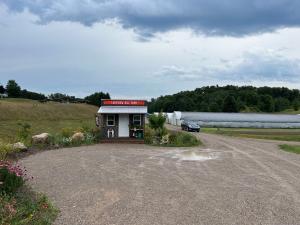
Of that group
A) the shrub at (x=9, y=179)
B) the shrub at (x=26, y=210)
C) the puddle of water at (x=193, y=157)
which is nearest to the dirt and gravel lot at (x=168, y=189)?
the puddle of water at (x=193, y=157)

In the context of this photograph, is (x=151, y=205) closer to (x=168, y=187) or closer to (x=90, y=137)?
(x=168, y=187)

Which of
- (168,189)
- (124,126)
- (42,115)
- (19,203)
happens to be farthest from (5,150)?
(42,115)

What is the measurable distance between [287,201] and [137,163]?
29.8 feet

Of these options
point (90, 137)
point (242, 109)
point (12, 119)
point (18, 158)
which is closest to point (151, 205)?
point (18, 158)

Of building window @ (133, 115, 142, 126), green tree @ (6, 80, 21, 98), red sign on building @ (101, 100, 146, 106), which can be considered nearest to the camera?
building window @ (133, 115, 142, 126)

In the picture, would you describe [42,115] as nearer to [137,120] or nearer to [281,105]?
[137,120]

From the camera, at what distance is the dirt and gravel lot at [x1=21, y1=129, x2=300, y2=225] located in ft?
30.8

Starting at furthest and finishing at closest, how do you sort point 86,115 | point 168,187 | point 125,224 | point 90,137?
point 86,115 < point 90,137 < point 168,187 < point 125,224

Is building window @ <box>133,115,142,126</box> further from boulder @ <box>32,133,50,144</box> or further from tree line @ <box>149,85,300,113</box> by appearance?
tree line @ <box>149,85,300,113</box>

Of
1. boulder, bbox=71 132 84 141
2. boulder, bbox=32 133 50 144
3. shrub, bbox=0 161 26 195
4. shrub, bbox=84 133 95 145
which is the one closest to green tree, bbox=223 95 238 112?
shrub, bbox=84 133 95 145

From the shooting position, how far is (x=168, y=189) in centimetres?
1272

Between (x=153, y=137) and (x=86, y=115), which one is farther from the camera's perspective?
(x=86, y=115)

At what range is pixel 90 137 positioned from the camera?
30734 mm

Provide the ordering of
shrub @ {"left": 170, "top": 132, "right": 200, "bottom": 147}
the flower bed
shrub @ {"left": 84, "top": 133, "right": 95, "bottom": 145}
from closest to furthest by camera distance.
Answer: the flower bed → shrub @ {"left": 84, "top": 133, "right": 95, "bottom": 145} → shrub @ {"left": 170, "top": 132, "right": 200, "bottom": 147}
